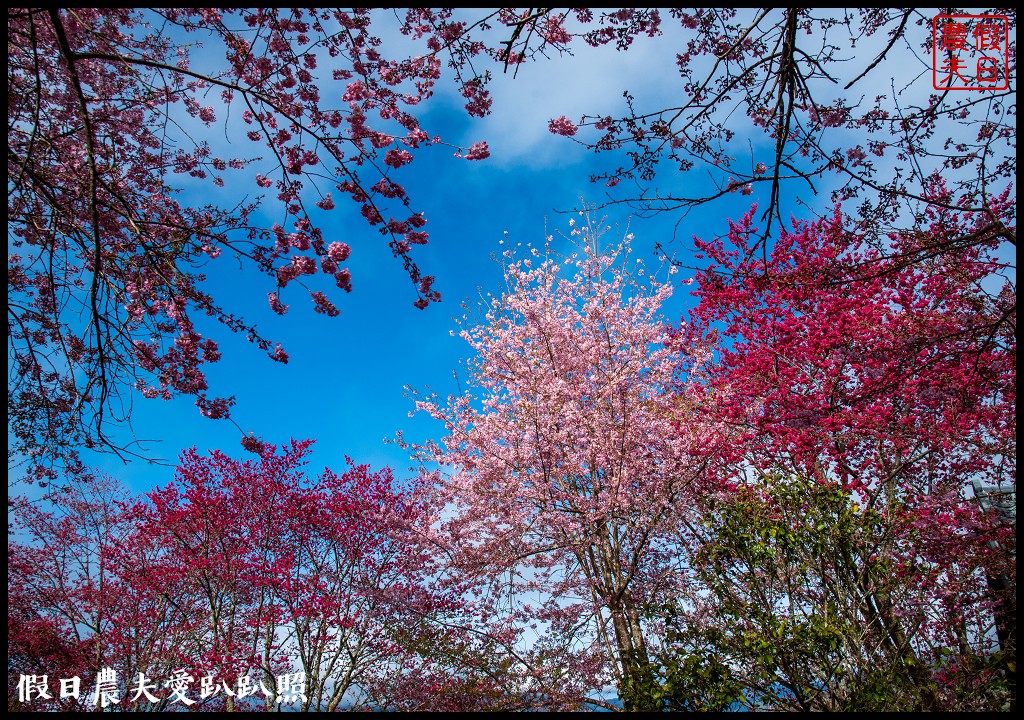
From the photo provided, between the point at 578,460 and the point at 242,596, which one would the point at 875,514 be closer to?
the point at 578,460

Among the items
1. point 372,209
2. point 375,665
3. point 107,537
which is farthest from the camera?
point 107,537

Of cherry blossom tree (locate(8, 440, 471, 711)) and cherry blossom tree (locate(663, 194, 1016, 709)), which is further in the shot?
cherry blossom tree (locate(8, 440, 471, 711))

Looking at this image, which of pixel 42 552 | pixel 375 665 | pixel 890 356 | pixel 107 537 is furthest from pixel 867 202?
pixel 42 552

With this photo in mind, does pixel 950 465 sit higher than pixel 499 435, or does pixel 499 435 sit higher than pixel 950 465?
pixel 499 435

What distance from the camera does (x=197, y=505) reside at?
10.7 m

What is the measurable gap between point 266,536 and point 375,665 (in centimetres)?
287

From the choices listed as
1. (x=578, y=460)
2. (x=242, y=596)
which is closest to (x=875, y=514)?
(x=578, y=460)

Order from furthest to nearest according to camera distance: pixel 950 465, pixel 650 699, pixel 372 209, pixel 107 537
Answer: pixel 107 537 < pixel 950 465 < pixel 650 699 < pixel 372 209

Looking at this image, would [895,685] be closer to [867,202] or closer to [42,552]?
[867,202]

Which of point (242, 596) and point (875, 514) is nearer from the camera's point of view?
point (875, 514)

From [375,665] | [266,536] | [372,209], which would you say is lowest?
[375,665]

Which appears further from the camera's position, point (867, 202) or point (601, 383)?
point (601, 383)

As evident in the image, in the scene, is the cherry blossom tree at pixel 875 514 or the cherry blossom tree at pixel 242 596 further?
the cherry blossom tree at pixel 242 596

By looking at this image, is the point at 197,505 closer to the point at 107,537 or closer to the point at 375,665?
the point at 107,537
